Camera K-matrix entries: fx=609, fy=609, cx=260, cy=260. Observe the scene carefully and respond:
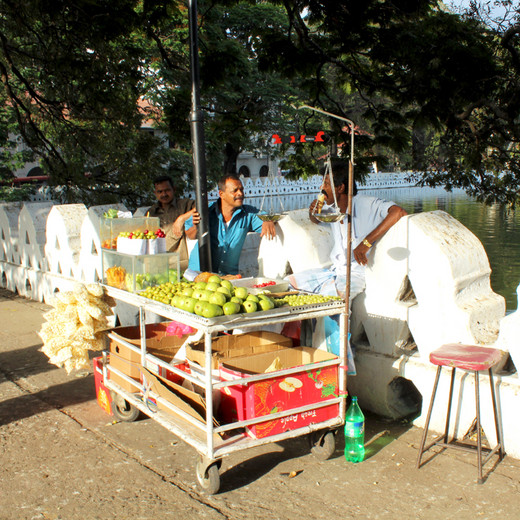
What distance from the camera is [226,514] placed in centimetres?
306

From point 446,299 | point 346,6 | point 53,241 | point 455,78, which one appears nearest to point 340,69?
point 346,6

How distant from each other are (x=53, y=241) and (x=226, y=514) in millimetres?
5924

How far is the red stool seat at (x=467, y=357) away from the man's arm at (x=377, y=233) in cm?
103

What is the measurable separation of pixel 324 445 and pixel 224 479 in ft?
2.07

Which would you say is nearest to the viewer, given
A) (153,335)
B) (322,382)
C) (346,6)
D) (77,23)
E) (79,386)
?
(322,382)

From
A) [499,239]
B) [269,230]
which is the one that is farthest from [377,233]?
[499,239]

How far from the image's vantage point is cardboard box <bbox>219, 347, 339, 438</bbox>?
333 centimetres

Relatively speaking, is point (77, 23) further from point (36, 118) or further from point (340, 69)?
point (36, 118)

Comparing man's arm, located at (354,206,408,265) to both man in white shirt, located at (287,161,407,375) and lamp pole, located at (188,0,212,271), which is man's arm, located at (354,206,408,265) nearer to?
man in white shirt, located at (287,161,407,375)

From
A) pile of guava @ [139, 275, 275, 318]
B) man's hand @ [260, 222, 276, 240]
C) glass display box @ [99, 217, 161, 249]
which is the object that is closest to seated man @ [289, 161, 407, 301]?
man's hand @ [260, 222, 276, 240]

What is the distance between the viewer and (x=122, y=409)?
436 centimetres

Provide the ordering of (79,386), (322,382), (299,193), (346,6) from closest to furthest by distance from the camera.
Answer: (322,382) < (79,386) < (346,6) < (299,193)

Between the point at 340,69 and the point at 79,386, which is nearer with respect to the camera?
the point at 79,386

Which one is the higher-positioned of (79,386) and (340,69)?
(340,69)
